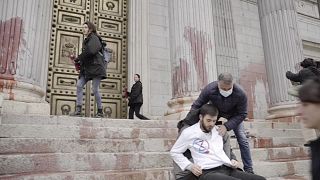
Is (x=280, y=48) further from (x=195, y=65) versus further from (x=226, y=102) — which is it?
(x=226, y=102)

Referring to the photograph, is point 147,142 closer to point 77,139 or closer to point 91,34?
point 77,139

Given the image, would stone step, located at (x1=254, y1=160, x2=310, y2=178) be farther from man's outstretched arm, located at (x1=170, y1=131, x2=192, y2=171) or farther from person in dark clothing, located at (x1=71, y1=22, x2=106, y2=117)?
person in dark clothing, located at (x1=71, y1=22, x2=106, y2=117)

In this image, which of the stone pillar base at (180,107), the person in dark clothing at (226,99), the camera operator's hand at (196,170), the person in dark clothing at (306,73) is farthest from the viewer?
the stone pillar base at (180,107)

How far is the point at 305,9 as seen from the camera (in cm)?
1354

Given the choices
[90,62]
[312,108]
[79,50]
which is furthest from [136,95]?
[312,108]

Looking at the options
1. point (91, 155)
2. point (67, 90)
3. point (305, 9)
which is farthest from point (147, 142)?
point (305, 9)

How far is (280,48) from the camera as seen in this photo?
9.51m

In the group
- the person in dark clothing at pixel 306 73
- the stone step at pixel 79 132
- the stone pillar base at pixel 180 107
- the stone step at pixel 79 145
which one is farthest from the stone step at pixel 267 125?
the stone step at pixel 79 145

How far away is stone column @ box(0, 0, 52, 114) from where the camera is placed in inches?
207

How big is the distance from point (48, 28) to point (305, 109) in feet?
27.3

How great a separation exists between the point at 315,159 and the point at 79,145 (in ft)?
10.8

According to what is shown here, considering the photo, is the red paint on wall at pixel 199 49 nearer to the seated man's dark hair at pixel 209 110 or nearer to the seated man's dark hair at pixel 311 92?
the seated man's dark hair at pixel 209 110

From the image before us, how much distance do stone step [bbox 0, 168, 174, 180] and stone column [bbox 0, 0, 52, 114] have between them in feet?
7.10

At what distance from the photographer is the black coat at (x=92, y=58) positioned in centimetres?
562
